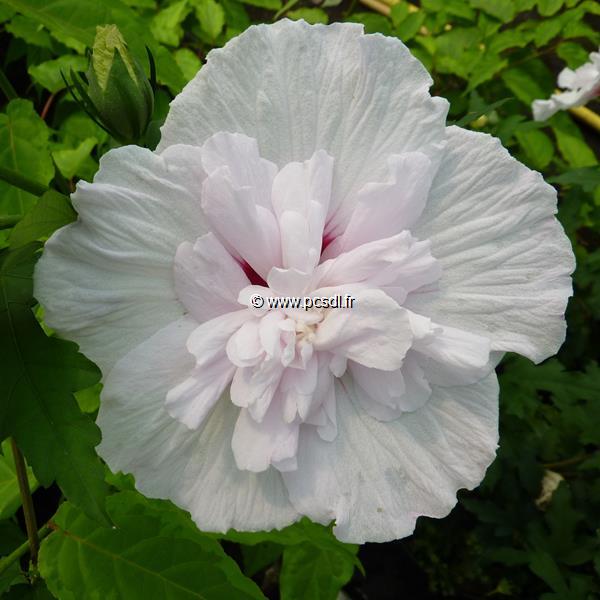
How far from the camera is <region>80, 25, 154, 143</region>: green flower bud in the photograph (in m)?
0.60

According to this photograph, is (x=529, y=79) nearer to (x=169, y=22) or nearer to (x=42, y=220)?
(x=169, y=22)

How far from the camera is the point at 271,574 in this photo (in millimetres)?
1330

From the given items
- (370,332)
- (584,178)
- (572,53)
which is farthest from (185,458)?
(572,53)

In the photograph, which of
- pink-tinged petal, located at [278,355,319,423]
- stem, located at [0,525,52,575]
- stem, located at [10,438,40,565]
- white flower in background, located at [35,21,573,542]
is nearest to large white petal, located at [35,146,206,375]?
white flower in background, located at [35,21,573,542]

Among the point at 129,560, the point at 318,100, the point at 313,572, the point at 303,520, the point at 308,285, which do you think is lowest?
the point at 313,572

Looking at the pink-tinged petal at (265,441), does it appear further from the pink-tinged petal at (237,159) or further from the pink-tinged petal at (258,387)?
the pink-tinged petal at (237,159)

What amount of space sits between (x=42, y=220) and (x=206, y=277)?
13 cm

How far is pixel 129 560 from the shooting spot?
2.36 feet

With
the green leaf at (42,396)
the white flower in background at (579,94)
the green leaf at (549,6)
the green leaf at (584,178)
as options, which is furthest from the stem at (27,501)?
the green leaf at (549,6)

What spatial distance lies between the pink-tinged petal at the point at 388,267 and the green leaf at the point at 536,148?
3.27ft

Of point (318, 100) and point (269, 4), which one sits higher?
point (318, 100)

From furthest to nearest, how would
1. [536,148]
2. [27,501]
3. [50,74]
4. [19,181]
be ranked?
[536,148] → [50,74] → [27,501] → [19,181]

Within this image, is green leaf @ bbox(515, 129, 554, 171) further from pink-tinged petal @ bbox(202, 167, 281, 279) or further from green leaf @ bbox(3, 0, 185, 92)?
pink-tinged petal @ bbox(202, 167, 281, 279)

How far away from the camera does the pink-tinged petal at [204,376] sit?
492 millimetres
